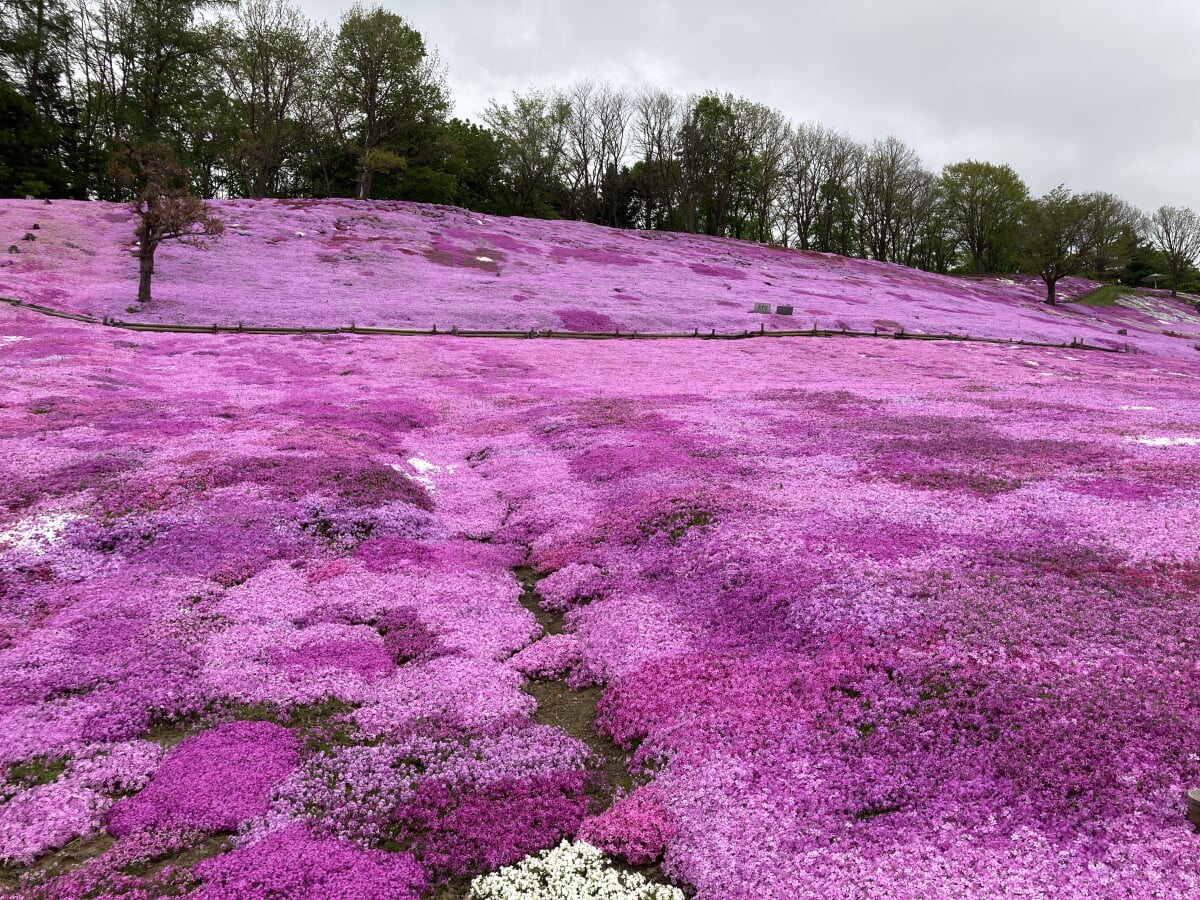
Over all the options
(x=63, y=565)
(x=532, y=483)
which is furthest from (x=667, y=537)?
(x=63, y=565)

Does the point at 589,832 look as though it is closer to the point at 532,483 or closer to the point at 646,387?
the point at 532,483

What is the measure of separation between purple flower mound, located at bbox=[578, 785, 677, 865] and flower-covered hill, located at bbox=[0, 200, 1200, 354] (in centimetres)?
2970

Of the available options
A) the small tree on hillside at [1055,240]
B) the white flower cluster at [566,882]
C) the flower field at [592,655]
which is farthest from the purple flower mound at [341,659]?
the small tree on hillside at [1055,240]

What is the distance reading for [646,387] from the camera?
22266 millimetres

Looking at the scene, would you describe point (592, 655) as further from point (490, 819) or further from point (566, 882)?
point (566, 882)

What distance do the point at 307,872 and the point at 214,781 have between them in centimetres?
137

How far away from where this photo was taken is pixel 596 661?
285 inches

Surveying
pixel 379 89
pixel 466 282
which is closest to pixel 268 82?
pixel 379 89

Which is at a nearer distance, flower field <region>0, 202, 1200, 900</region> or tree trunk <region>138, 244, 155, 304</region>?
flower field <region>0, 202, 1200, 900</region>

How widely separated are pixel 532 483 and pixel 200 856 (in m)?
8.68

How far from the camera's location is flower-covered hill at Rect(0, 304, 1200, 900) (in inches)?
180

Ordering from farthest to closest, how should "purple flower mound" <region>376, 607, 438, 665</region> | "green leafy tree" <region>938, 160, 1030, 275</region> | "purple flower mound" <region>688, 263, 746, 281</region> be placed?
1. "green leafy tree" <region>938, 160, 1030, 275</region>
2. "purple flower mound" <region>688, 263, 746, 281</region>
3. "purple flower mound" <region>376, 607, 438, 665</region>

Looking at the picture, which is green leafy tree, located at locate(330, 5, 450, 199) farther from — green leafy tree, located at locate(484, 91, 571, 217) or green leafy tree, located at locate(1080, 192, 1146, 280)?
green leafy tree, located at locate(1080, 192, 1146, 280)

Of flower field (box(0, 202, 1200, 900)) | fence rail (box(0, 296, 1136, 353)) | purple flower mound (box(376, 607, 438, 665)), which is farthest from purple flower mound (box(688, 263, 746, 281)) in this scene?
purple flower mound (box(376, 607, 438, 665))
